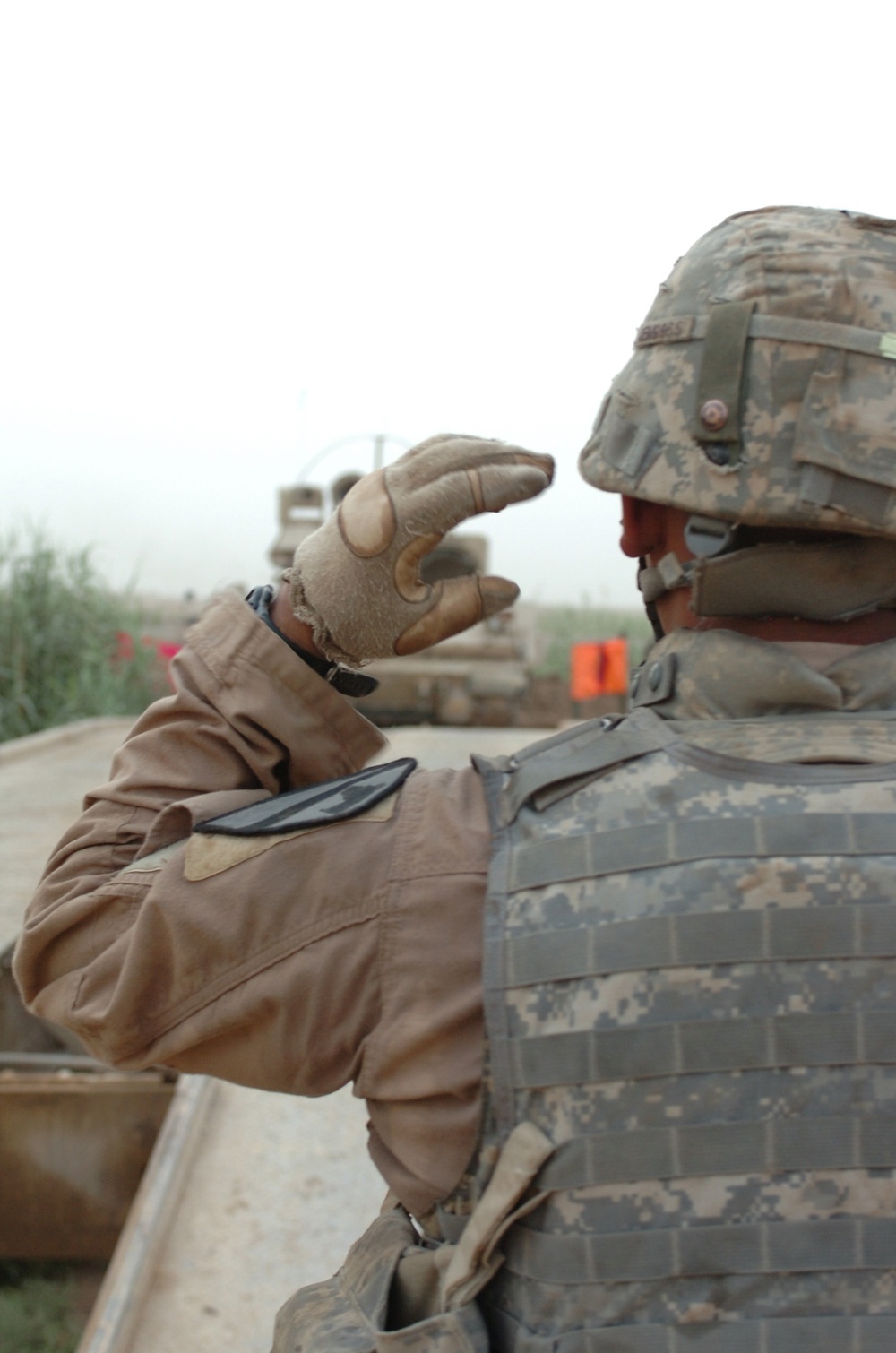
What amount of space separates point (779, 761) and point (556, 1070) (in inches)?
12.5

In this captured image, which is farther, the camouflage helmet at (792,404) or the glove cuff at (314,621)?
the glove cuff at (314,621)

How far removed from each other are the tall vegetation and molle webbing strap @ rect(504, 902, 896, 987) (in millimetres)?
8695

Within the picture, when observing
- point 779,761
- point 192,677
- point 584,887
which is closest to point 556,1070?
point 584,887

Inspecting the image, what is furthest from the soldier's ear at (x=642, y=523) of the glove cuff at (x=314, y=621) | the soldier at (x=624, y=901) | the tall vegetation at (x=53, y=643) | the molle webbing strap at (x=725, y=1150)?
the tall vegetation at (x=53, y=643)

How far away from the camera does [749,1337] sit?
0.99m

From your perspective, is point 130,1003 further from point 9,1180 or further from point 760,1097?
point 9,1180

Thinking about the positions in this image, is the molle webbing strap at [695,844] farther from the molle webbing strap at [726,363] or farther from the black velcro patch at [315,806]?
the molle webbing strap at [726,363]

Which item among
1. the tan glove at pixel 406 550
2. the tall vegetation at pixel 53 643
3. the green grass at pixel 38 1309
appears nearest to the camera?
the tan glove at pixel 406 550

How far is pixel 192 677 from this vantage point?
4.40ft

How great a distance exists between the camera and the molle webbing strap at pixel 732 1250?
1.00 m

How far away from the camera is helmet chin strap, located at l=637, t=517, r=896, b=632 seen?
3.76 ft

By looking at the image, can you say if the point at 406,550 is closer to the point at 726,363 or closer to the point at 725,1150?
the point at 726,363

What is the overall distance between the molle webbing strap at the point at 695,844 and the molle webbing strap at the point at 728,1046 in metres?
0.13

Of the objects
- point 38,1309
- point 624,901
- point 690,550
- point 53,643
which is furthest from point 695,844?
point 53,643
